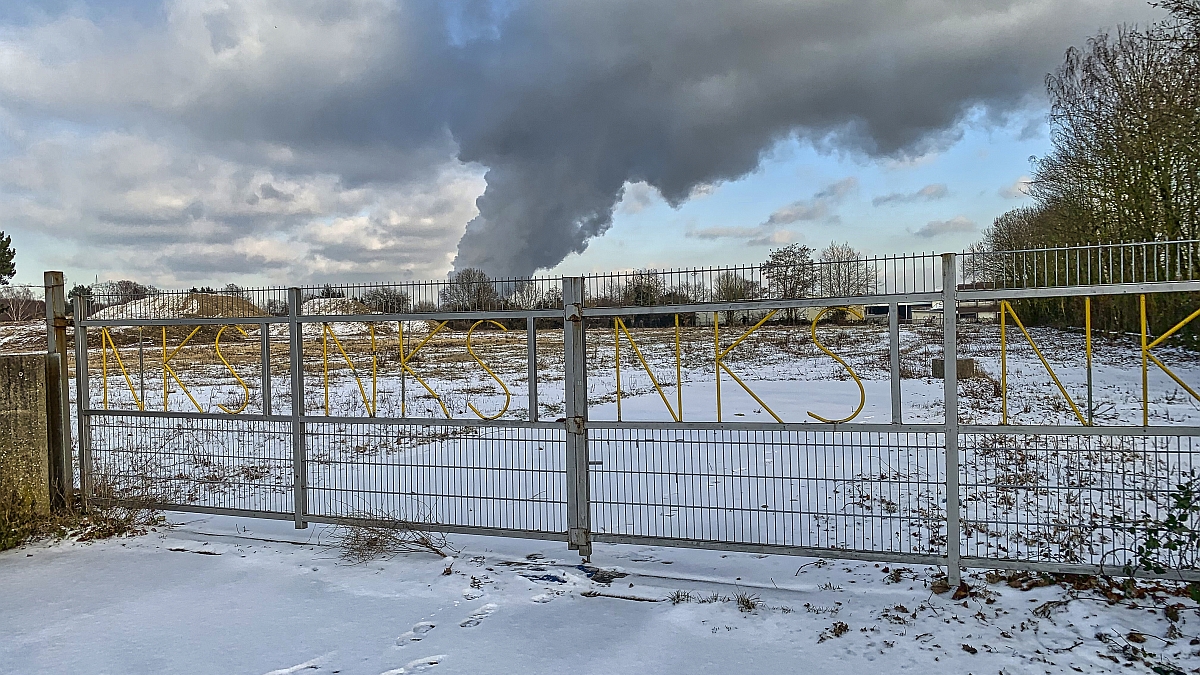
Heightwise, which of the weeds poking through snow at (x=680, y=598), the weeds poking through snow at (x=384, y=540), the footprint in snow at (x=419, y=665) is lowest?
the weeds poking through snow at (x=680, y=598)

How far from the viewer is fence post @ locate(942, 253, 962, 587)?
454cm

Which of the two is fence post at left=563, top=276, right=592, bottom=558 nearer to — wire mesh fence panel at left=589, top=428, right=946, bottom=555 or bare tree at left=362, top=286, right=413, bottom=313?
wire mesh fence panel at left=589, top=428, right=946, bottom=555

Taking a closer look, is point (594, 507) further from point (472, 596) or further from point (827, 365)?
point (827, 365)

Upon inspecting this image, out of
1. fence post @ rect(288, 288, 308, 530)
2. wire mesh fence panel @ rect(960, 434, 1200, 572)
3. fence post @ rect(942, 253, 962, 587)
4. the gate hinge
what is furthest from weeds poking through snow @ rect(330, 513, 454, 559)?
wire mesh fence panel @ rect(960, 434, 1200, 572)

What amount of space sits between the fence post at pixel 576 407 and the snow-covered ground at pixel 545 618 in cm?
39

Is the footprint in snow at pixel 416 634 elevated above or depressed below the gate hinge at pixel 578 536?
below

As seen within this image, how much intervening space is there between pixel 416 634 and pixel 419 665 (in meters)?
0.41

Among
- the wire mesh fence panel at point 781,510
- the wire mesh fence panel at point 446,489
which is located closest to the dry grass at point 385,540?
the wire mesh fence panel at point 446,489

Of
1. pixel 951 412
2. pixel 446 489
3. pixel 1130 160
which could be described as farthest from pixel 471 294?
pixel 1130 160

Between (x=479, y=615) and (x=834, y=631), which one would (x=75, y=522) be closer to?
(x=479, y=615)

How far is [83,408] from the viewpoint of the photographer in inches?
268

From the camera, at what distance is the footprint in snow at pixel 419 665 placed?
12.2 ft

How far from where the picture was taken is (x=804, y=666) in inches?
146

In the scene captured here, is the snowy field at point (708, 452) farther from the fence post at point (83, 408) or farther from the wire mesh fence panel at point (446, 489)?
the fence post at point (83, 408)
